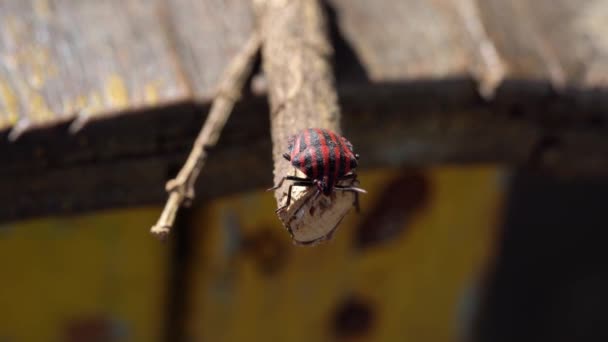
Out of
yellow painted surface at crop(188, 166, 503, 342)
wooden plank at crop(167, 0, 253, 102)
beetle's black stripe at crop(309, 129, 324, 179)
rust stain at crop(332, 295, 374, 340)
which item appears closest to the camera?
beetle's black stripe at crop(309, 129, 324, 179)

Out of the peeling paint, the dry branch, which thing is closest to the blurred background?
the peeling paint

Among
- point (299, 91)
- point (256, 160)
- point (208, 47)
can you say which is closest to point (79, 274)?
point (256, 160)

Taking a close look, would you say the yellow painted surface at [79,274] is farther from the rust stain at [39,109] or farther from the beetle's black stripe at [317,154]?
the beetle's black stripe at [317,154]

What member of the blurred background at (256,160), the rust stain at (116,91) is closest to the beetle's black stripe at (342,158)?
the blurred background at (256,160)

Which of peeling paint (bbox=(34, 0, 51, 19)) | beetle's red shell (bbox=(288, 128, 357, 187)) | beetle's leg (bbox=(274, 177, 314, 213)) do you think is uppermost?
peeling paint (bbox=(34, 0, 51, 19))

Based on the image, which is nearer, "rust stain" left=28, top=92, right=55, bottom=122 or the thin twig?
the thin twig

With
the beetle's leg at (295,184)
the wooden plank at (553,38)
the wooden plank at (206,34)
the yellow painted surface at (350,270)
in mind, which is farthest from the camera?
the yellow painted surface at (350,270)

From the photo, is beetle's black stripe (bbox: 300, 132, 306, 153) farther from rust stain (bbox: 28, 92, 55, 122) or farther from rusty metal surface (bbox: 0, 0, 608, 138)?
rust stain (bbox: 28, 92, 55, 122)

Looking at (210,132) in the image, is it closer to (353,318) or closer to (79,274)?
(79,274)
